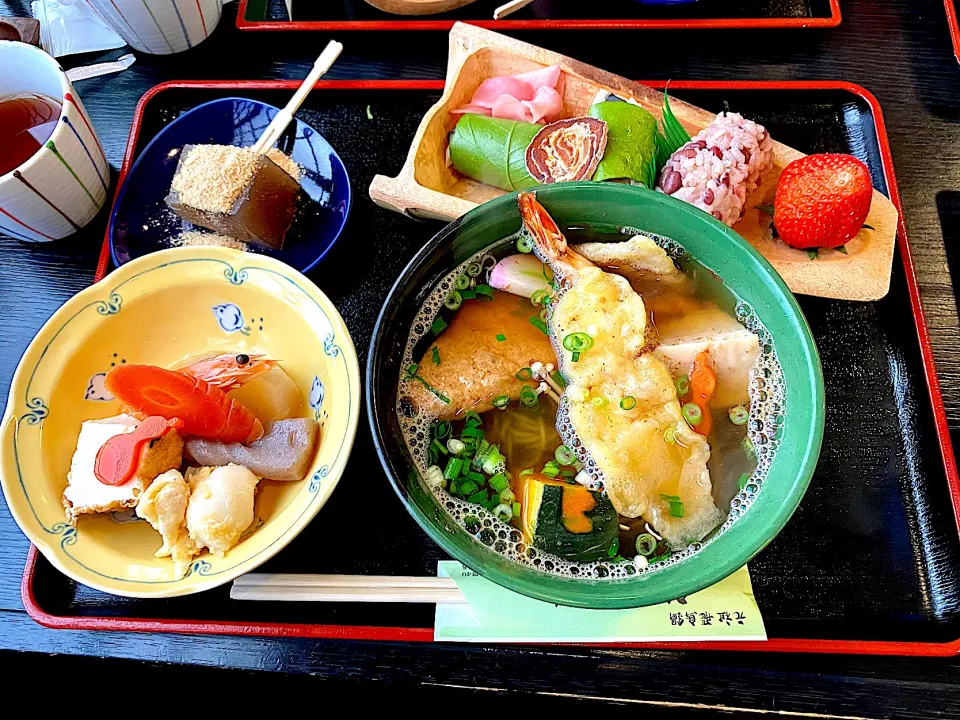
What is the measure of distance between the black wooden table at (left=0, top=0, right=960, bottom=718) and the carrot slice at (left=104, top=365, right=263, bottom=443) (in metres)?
0.48

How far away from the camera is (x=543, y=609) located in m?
1.35

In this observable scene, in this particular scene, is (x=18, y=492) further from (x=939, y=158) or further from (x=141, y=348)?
(x=939, y=158)

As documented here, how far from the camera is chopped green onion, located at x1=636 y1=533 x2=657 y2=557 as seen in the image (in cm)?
131

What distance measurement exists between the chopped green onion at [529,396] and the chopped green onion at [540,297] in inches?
8.1

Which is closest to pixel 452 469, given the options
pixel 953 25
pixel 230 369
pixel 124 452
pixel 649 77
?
pixel 230 369

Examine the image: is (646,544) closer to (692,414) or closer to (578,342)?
(692,414)

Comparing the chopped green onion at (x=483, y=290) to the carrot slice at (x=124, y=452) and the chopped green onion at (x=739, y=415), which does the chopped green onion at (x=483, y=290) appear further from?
the carrot slice at (x=124, y=452)

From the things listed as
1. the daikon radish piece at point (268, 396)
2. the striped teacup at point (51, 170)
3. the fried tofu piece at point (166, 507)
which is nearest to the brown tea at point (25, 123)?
the striped teacup at point (51, 170)

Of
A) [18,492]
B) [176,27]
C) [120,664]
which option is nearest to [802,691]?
[120,664]

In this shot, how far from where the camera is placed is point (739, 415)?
1.40 m

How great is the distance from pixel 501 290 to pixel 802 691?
107 centimetres

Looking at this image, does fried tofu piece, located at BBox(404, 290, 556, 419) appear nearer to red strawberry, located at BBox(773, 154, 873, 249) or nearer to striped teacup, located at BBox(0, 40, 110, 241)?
red strawberry, located at BBox(773, 154, 873, 249)

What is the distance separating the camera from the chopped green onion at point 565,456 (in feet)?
4.56

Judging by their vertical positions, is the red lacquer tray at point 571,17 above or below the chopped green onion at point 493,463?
above
